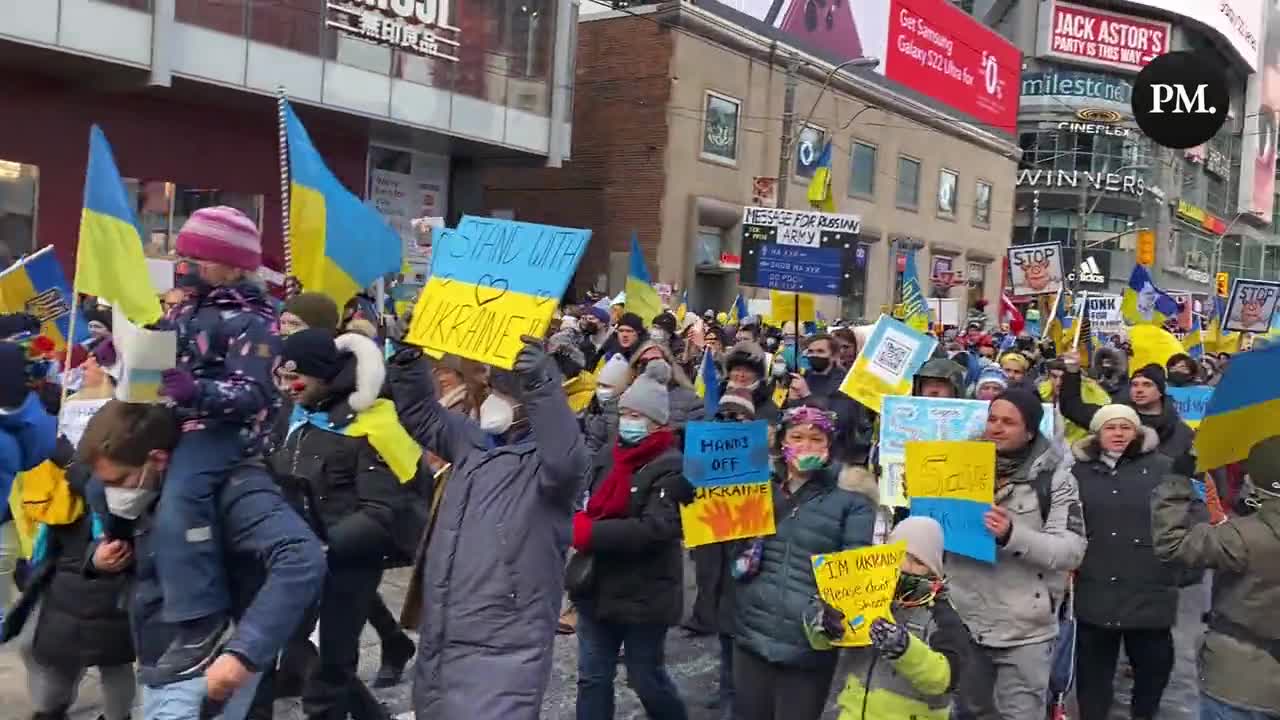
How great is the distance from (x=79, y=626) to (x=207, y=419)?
5.42 feet

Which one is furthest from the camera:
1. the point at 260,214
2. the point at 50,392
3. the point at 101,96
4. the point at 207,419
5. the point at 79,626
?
the point at 260,214

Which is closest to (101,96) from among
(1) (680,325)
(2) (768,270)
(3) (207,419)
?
(1) (680,325)

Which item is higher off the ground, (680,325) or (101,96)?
(101,96)

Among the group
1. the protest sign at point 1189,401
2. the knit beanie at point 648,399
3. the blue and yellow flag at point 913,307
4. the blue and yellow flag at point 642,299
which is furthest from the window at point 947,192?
the knit beanie at point 648,399

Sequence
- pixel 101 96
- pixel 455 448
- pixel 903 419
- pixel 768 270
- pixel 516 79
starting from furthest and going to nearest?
1. pixel 516 79
2. pixel 101 96
3. pixel 768 270
4. pixel 903 419
5. pixel 455 448

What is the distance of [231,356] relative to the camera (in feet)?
10.9

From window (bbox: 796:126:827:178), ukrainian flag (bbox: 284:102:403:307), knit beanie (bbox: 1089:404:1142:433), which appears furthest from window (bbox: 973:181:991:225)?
ukrainian flag (bbox: 284:102:403:307)

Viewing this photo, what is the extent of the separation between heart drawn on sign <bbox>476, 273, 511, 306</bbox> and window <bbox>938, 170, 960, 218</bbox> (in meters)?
37.8

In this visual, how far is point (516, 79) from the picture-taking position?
77.5ft

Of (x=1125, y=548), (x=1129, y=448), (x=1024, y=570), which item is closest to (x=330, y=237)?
(x=1024, y=570)

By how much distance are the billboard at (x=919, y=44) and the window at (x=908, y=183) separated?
10.1 feet

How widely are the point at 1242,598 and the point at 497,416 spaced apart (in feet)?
7.84

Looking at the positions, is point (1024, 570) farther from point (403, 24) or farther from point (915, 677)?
point (403, 24)

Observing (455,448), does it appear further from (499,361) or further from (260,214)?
(260,214)
